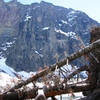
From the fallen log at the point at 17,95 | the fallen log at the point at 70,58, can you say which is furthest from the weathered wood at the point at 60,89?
the fallen log at the point at 17,95

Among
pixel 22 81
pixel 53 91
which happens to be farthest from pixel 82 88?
pixel 22 81

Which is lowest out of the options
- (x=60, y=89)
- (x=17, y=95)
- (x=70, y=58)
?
(x=17, y=95)

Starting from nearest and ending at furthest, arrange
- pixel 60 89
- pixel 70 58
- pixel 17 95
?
1. pixel 70 58
2. pixel 60 89
3. pixel 17 95

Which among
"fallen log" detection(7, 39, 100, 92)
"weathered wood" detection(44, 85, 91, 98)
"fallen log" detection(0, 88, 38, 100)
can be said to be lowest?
"fallen log" detection(0, 88, 38, 100)

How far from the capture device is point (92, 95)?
34.5ft

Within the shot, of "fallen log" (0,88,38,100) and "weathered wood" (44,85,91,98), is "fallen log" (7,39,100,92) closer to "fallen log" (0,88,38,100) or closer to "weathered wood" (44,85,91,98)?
"fallen log" (0,88,38,100)

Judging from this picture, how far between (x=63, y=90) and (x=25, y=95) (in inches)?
97.3

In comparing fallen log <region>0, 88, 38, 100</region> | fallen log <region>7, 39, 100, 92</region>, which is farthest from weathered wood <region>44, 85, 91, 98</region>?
fallen log <region>0, 88, 38, 100</region>

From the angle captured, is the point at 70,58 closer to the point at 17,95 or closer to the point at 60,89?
the point at 60,89

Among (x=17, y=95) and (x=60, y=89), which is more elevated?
(x=60, y=89)

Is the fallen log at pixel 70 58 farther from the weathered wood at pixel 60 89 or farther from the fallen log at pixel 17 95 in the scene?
the weathered wood at pixel 60 89

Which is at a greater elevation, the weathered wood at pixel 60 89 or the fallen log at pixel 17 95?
the weathered wood at pixel 60 89

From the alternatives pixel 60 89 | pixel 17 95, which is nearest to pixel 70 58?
pixel 60 89

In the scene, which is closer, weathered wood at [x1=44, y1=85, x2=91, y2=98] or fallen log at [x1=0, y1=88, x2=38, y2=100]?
weathered wood at [x1=44, y1=85, x2=91, y2=98]
